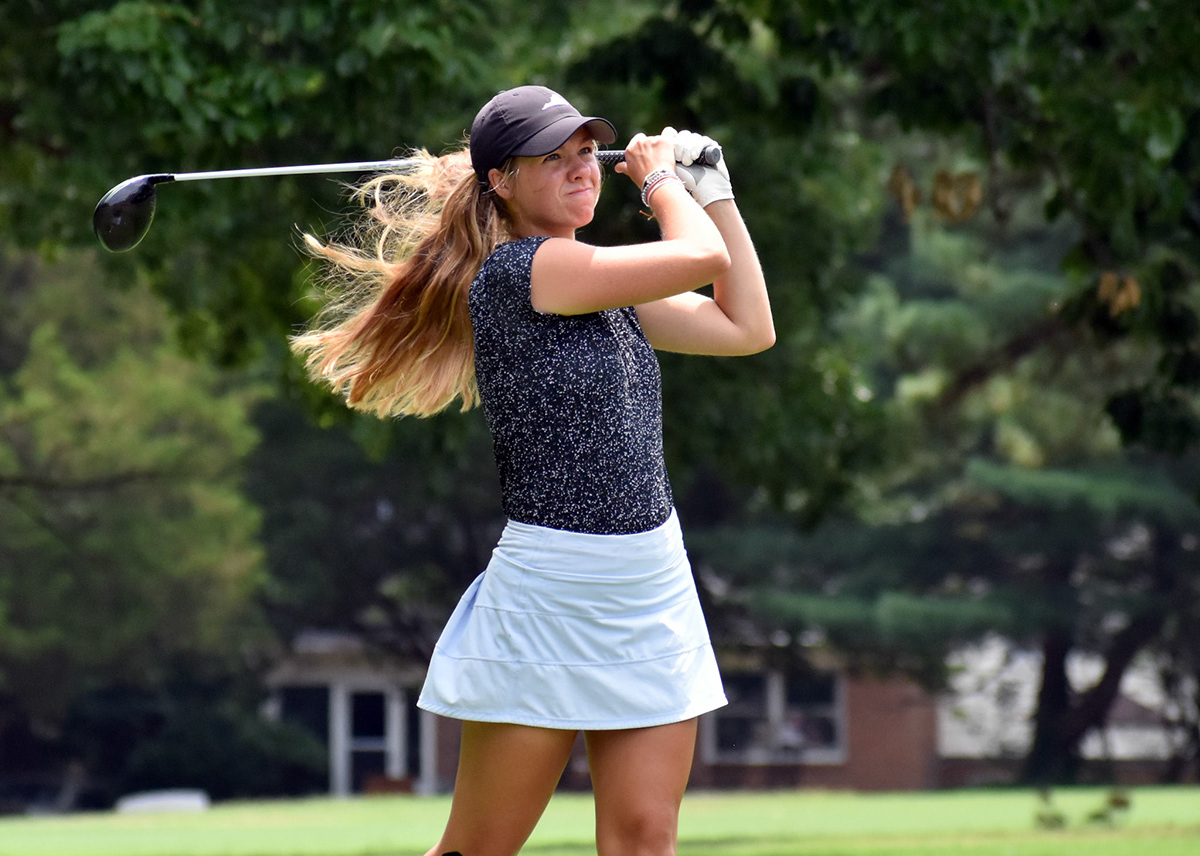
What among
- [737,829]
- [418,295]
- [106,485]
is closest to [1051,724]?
[737,829]

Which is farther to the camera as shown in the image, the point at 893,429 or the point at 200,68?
the point at 893,429

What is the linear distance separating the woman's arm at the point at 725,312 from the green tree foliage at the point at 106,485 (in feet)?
72.6

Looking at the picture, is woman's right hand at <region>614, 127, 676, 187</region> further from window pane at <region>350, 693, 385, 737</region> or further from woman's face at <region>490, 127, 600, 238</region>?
window pane at <region>350, 693, 385, 737</region>

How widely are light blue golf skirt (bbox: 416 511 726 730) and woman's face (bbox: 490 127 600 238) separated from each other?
584 millimetres

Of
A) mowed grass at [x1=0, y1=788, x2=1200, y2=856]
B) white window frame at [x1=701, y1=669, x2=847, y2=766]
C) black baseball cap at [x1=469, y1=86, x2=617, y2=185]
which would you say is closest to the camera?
black baseball cap at [x1=469, y1=86, x2=617, y2=185]

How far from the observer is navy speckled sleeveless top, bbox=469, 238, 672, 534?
3.38m

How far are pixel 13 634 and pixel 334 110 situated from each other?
20.1 metres

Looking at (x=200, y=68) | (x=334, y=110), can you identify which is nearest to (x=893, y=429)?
(x=334, y=110)

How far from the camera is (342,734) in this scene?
3972 cm

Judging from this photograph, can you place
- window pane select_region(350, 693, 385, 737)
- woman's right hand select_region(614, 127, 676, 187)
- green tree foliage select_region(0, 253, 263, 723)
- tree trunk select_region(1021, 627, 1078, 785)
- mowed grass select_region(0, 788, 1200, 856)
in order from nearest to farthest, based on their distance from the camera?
woman's right hand select_region(614, 127, 676, 187), mowed grass select_region(0, 788, 1200, 856), green tree foliage select_region(0, 253, 263, 723), tree trunk select_region(1021, 627, 1078, 785), window pane select_region(350, 693, 385, 737)

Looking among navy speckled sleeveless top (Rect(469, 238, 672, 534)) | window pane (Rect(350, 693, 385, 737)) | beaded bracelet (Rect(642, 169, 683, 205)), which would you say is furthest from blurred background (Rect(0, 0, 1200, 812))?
navy speckled sleeveless top (Rect(469, 238, 672, 534))

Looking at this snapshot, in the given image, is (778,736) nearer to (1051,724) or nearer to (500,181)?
(1051,724)

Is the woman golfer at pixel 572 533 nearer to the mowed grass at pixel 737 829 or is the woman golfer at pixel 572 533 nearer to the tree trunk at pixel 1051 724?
the mowed grass at pixel 737 829

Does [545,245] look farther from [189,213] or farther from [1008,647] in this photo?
[1008,647]
